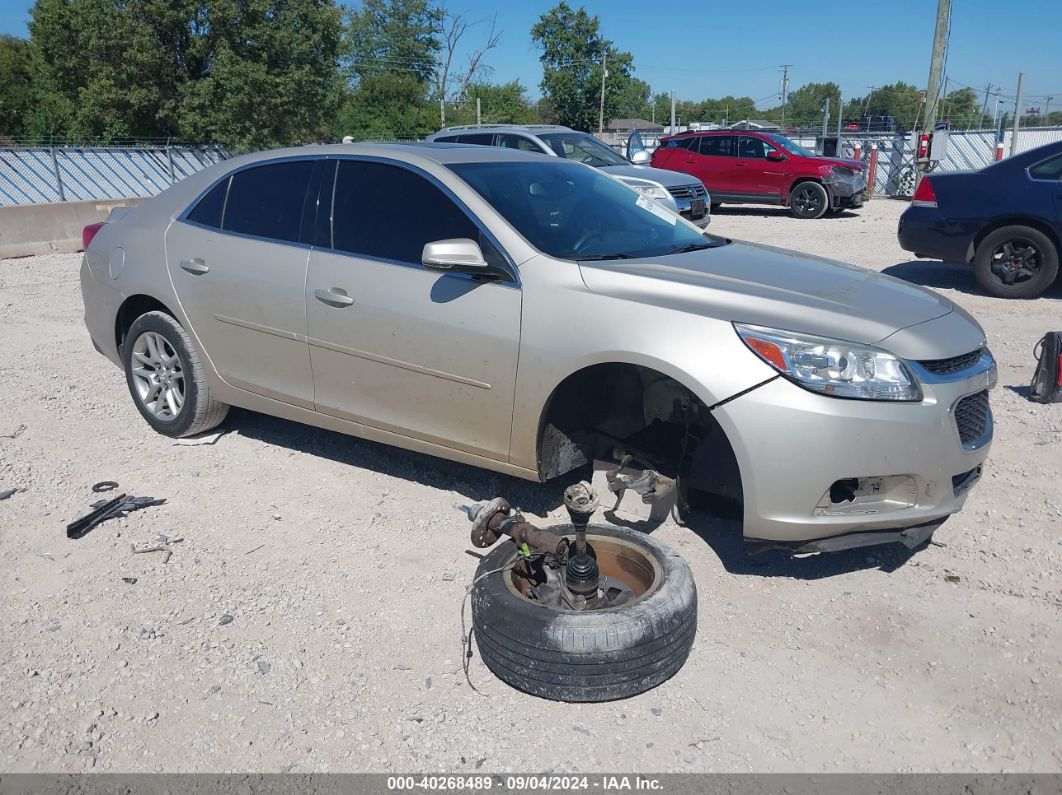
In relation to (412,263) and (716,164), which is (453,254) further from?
(716,164)

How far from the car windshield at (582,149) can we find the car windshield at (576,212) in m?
8.58

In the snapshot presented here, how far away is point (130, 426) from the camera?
5613 millimetres

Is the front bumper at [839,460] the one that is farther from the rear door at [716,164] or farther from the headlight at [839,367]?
the rear door at [716,164]

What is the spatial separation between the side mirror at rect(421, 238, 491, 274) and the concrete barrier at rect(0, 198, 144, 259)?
11262 millimetres

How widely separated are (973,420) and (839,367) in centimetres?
72

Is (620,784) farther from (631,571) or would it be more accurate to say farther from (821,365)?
(821,365)

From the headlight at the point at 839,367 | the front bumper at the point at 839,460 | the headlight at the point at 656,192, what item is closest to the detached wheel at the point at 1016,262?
the headlight at the point at 656,192

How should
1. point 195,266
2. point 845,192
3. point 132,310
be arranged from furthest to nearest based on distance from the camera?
point 845,192
point 132,310
point 195,266

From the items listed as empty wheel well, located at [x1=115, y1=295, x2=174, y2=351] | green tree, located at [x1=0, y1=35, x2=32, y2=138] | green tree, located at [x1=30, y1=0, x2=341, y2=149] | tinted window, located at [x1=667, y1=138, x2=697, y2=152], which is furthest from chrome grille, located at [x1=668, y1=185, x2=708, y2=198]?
green tree, located at [x1=0, y1=35, x2=32, y2=138]

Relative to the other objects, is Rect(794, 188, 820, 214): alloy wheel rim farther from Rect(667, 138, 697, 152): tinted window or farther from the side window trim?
the side window trim

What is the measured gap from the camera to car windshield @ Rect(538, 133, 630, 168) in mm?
13227

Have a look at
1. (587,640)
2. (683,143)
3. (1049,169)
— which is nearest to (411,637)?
(587,640)

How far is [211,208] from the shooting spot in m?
4.96

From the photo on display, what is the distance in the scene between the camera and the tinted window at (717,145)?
18.7 metres
